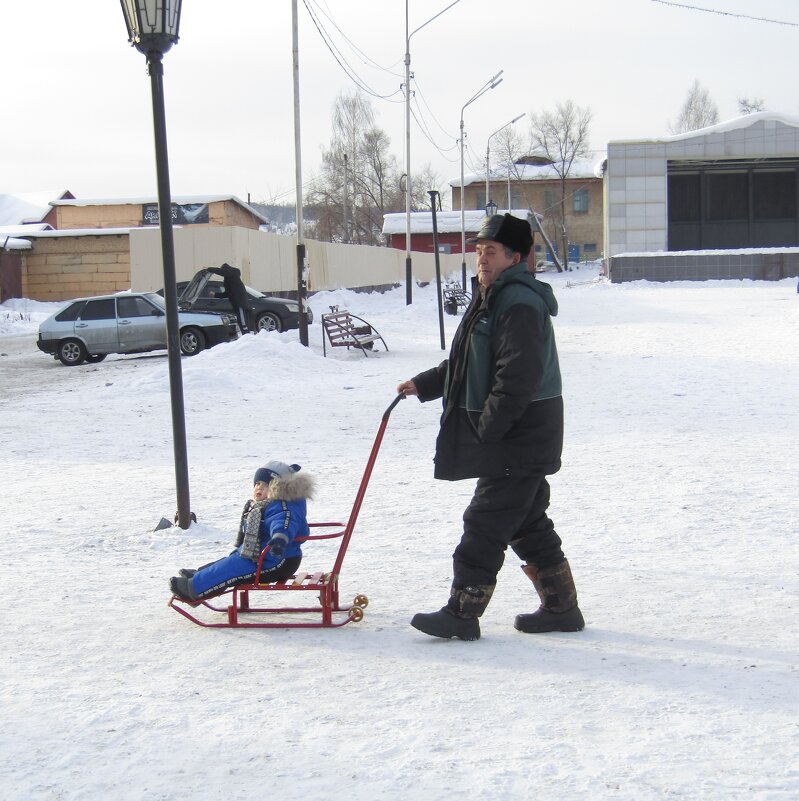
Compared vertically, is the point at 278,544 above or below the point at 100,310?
below

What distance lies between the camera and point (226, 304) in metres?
22.4

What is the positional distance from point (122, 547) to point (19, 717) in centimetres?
251

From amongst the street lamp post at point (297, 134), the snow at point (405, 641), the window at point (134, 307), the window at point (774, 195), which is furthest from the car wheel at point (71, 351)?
the window at point (774, 195)

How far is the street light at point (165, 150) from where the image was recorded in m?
6.15

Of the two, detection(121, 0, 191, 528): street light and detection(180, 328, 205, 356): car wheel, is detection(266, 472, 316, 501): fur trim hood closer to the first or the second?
detection(121, 0, 191, 528): street light

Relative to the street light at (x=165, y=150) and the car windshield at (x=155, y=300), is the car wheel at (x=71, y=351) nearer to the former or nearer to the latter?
the car windshield at (x=155, y=300)

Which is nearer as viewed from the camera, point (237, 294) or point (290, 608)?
point (290, 608)

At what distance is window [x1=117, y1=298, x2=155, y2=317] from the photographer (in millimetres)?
20156

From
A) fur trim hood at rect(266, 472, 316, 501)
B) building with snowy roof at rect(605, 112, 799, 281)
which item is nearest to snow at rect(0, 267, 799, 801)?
fur trim hood at rect(266, 472, 316, 501)

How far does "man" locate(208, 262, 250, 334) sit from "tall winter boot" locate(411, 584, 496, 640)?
17.5 metres

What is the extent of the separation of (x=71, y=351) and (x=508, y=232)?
56.8 ft

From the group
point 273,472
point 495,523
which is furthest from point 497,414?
point 273,472

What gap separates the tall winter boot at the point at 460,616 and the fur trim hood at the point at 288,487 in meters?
0.78

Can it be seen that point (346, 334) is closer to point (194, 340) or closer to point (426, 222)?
point (194, 340)
